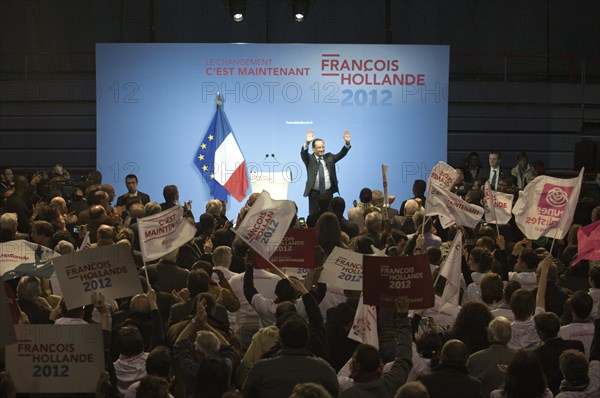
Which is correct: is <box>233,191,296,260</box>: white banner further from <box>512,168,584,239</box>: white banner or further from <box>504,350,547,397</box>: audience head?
<box>512,168,584,239</box>: white banner

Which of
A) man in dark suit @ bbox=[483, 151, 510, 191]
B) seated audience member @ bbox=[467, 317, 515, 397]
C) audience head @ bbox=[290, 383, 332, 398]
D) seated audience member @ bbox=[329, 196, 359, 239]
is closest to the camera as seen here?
audience head @ bbox=[290, 383, 332, 398]

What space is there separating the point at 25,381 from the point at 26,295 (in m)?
1.40

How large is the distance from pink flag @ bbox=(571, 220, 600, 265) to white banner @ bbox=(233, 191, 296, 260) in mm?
2608

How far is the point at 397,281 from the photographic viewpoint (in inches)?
265

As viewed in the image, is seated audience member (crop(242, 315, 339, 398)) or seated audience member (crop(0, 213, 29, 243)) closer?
seated audience member (crop(242, 315, 339, 398))

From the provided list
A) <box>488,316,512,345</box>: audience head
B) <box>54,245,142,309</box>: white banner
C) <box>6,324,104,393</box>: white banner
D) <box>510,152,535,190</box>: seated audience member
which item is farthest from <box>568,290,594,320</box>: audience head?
<box>510,152,535,190</box>: seated audience member

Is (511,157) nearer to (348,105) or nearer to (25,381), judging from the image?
(348,105)

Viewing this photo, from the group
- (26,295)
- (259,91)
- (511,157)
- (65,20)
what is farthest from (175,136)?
(26,295)

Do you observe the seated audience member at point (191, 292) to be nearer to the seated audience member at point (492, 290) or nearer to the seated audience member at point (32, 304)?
the seated audience member at point (32, 304)

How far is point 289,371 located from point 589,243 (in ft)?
13.4

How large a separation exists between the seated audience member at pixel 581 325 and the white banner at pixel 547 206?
2.52 m

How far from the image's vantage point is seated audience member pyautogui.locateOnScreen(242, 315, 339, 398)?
5625mm

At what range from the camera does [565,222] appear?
31.1 feet

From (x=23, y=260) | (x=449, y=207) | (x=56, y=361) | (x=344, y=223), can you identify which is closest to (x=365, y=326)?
(x=56, y=361)
